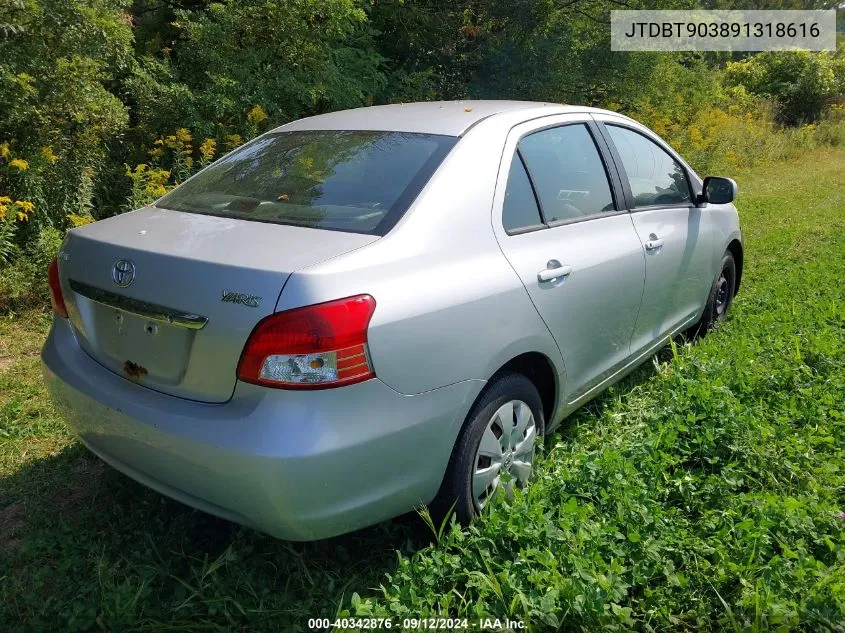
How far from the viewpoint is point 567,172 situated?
333 cm

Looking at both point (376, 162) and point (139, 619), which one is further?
point (376, 162)

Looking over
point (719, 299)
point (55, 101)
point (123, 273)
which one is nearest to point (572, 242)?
point (123, 273)

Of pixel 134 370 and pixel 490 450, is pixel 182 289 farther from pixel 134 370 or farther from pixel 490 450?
pixel 490 450

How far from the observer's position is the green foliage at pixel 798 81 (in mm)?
22312

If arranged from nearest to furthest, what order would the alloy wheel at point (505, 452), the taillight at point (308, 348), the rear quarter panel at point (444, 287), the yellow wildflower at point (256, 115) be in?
the taillight at point (308, 348) → the rear quarter panel at point (444, 287) → the alloy wheel at point (505, 452) → the yellow wildflower at point (256, 115)

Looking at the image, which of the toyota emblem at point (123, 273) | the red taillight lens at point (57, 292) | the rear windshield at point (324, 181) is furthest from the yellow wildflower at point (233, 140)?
the toyota emblem at point (123, 273)

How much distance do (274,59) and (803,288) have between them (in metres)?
5.84

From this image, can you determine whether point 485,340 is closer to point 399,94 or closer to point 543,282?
point 543,282

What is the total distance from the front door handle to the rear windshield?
60 centimetres

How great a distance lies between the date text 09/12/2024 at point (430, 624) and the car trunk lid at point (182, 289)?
79 cm

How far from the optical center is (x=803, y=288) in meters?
5.68

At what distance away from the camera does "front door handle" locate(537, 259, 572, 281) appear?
9.28ft

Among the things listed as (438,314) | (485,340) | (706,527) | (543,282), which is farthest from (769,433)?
(438,314)

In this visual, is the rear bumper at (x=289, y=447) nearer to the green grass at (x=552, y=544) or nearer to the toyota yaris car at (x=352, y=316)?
the toyota yaris car at (x=352, y=316)
